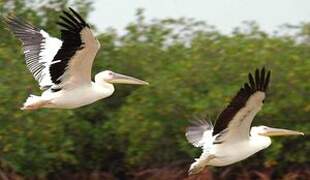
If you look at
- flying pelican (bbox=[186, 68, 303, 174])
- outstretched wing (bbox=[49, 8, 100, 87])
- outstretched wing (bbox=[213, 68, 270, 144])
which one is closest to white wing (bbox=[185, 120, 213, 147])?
flying pelican (bbox=[186, 68, 303, 174])

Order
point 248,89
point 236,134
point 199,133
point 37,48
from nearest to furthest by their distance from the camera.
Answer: point 248,89 → point 236,134 → point 199,133 → point 37,48

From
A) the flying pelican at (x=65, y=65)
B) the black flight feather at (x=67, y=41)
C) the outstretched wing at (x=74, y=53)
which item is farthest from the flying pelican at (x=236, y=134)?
the black flight feather at (x=67, y=41)

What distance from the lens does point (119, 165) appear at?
20.0m

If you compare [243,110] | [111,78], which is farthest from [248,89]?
[111,78]

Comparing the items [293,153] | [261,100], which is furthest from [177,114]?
[261,100]

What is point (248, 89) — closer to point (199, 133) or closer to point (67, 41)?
point (67, 41)

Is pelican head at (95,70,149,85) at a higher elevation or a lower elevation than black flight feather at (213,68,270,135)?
lower

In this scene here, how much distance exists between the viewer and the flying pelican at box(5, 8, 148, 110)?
14.4 metres

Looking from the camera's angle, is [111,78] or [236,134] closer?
[236,134]

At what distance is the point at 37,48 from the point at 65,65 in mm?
1104

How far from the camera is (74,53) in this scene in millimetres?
14773

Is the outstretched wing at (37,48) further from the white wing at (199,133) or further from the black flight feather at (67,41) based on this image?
the white wing at (199,133)

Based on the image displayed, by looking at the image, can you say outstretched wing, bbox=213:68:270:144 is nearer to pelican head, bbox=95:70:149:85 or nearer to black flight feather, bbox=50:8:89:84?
Answer: pelican head, bbox=95:70:149:85

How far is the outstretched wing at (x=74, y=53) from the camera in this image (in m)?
14.2
